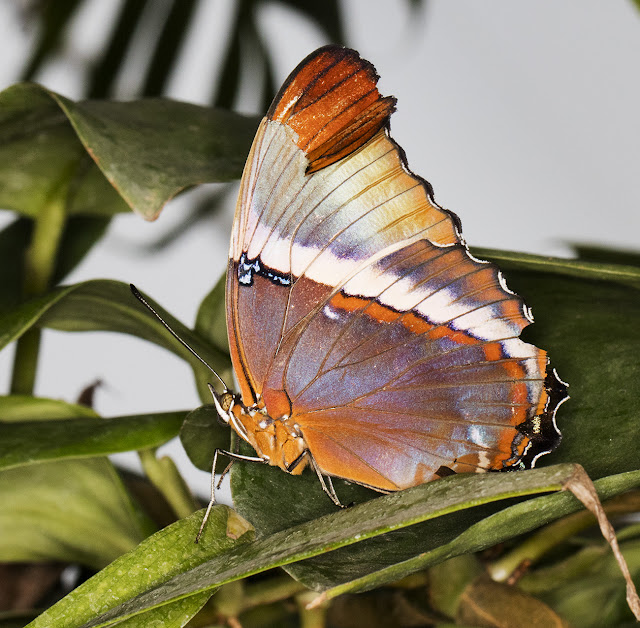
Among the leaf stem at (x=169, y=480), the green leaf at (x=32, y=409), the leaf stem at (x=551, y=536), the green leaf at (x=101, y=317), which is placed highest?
the green leaf at (x=101, y=317)

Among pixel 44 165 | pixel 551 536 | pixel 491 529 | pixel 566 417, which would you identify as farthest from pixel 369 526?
pixel 44 165

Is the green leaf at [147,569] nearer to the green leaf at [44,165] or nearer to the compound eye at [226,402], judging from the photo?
the compound eye at [226,402]

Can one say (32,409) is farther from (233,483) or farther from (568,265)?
(568,265)

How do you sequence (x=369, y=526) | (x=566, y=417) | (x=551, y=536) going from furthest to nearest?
(x=551, y=536) → (x=566, y=417) → (x=369, y=526)

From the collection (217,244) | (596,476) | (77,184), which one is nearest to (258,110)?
(77,184)

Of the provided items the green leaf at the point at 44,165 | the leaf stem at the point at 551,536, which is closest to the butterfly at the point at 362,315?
the leaf stem at the point at 551,536

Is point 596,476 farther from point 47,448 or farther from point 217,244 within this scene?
point 217,244

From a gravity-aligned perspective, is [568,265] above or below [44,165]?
below

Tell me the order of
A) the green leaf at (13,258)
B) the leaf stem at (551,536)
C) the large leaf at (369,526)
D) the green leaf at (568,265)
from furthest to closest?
the green leaf at (13,258), the leaf stem at (551,536), the green leaf at (568,265), the large leaf at (369,526)
